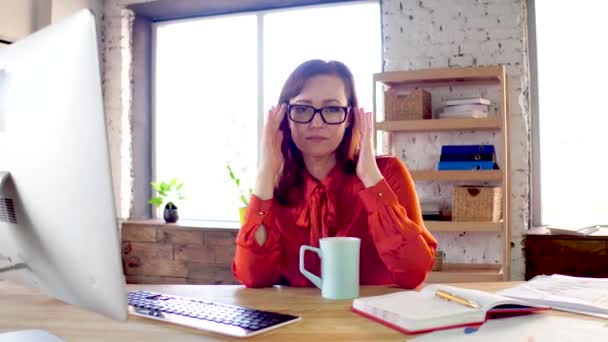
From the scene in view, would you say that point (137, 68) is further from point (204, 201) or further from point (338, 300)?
point (338, 300)

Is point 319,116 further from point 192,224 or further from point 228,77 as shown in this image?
point 228,77

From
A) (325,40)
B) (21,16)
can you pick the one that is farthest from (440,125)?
(21,16)

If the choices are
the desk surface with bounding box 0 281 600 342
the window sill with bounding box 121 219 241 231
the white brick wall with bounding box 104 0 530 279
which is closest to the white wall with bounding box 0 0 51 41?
the white brick wall with bounding box 104 0 530 279

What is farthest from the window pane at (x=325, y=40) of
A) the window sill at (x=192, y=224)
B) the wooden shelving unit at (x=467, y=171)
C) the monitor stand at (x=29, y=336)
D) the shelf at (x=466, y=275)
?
the monitor stand at (x=29, y=336)

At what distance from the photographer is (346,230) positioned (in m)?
1.56

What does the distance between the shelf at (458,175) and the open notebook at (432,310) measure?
5.89 ft

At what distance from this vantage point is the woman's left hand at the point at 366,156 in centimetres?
150

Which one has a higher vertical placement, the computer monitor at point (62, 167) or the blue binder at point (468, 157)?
the blue binder at point (468, 157)

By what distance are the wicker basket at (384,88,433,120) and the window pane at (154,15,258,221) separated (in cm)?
108

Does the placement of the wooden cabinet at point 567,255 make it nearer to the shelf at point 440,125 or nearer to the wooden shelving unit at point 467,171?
the wooden shelving unit at point 467,171

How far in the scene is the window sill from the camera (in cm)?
331

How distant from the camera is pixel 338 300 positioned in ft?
3.64

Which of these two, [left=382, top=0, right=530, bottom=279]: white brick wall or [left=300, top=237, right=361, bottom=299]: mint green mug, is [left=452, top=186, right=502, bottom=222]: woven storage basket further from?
[left=300, top=237, right=361, bottom=299]: mint green mug

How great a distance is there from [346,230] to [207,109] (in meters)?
2.46
